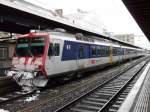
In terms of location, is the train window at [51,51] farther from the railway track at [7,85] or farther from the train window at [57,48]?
the railway track at [7,85]

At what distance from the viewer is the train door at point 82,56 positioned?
1510 cm

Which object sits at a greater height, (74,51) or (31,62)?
(74,51)

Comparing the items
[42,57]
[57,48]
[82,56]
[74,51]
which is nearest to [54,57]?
[57,48]

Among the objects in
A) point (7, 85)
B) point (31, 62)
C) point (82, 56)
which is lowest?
point (7, 85)

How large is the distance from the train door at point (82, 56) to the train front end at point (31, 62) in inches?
153

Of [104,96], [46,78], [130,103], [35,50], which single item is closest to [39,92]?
[46,78]

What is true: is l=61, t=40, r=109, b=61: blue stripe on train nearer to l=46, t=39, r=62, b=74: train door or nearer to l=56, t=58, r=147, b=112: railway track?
l=46, t=39, r=62, b=74: train door

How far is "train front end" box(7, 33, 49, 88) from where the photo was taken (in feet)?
36.8

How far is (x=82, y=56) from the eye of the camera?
15617 millimetres

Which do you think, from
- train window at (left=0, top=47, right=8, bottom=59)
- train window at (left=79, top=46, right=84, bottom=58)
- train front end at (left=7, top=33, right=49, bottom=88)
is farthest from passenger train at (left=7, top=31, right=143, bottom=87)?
train window at (left=0, top=47, right=8, bottom=59)

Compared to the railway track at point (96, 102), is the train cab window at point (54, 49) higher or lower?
higher

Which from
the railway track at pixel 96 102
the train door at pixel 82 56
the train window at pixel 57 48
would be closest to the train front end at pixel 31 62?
the train window at pixel 57 48

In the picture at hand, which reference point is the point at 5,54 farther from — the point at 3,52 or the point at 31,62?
the point at 31,62

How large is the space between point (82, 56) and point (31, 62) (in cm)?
489
